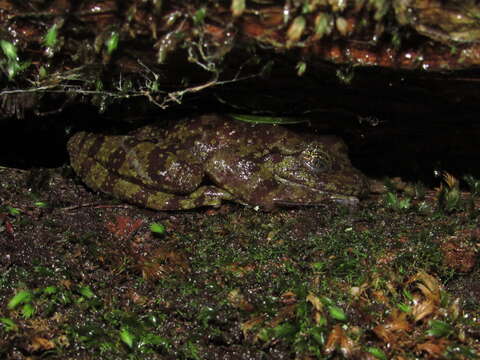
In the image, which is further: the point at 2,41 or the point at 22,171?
the point at 22,171

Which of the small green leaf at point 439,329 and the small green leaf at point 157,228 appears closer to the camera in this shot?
the small green leaf at point 439,329

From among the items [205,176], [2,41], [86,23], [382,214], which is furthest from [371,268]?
[2,41]

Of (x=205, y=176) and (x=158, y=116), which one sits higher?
(x=158, y=116)

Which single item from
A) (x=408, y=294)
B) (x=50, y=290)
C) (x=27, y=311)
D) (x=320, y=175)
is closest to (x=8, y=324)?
(x=27, y=311)

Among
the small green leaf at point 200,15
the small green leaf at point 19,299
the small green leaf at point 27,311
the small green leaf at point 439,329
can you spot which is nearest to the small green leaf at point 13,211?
the small green leaf at point 19,299

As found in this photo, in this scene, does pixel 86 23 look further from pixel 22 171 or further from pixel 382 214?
pixel 382 214

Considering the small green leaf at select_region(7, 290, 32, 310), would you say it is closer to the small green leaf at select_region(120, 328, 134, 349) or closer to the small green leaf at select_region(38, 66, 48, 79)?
the small green leaf at select_region(120, 328, 134, 349)

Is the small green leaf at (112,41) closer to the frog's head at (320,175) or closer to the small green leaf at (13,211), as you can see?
Answer: the small green leaf at (13,211)
